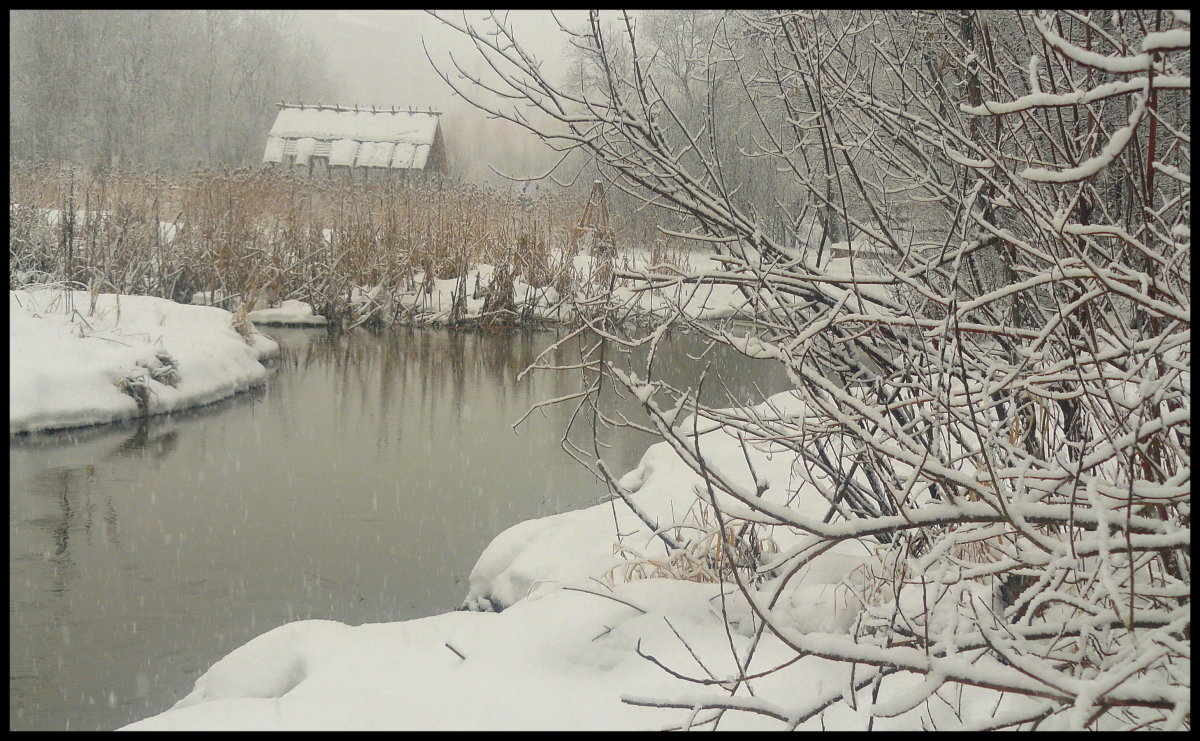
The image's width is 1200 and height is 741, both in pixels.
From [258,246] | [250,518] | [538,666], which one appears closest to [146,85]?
[258,246]

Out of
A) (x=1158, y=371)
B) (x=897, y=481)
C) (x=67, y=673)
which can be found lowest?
(x=67, y=673)

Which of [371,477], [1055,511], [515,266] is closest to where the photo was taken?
[1055,511]

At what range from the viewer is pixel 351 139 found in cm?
3428

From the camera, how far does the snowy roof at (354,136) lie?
3384 centimetres

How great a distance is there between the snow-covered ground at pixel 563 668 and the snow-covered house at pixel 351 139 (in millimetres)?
31097

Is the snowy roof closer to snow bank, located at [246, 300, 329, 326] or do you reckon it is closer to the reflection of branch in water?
snow bank, located at [246, 300, 329, 326]

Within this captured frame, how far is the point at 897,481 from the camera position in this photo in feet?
6.04

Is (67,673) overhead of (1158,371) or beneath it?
beneath

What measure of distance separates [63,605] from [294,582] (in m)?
1.08

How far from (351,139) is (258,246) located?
21.6 metres

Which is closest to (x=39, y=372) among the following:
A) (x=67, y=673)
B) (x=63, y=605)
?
(x=63, y=605)

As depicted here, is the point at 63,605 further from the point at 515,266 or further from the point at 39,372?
the point at 515,266

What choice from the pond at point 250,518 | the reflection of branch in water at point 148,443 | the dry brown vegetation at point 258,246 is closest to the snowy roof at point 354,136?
the dry brown vegetation at point 258,246

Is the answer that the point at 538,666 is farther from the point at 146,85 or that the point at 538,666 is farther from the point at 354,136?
the point at 146,85
